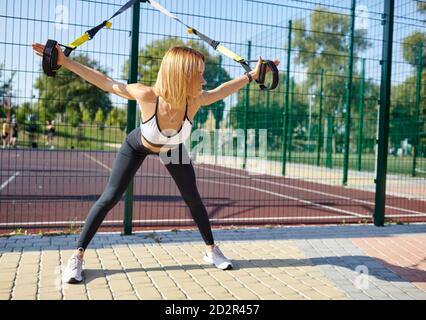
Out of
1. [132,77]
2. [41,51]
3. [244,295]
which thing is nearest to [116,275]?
[244,295]

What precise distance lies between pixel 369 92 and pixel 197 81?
17.6 metres

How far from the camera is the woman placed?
11.5 ft

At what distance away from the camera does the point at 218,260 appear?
4.25m

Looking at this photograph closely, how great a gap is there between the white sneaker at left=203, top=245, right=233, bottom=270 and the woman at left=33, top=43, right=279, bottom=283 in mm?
588

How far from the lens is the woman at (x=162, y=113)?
3498mm

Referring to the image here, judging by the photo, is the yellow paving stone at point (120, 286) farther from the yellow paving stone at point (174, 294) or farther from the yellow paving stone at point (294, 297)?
the yellow paving stone at point (294, 297)

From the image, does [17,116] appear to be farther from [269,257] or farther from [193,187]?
[269,257]

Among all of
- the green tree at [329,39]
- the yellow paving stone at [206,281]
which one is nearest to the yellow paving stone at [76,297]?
the yellow paving stone at [206,281]

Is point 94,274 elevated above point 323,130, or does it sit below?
below

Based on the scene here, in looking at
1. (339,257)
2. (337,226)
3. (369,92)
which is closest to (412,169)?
(369,92)

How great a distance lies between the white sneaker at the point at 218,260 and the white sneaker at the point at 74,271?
127cm

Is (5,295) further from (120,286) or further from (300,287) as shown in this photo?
(300,287)

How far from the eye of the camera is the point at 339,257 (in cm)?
482

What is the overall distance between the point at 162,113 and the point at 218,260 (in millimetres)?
1593
